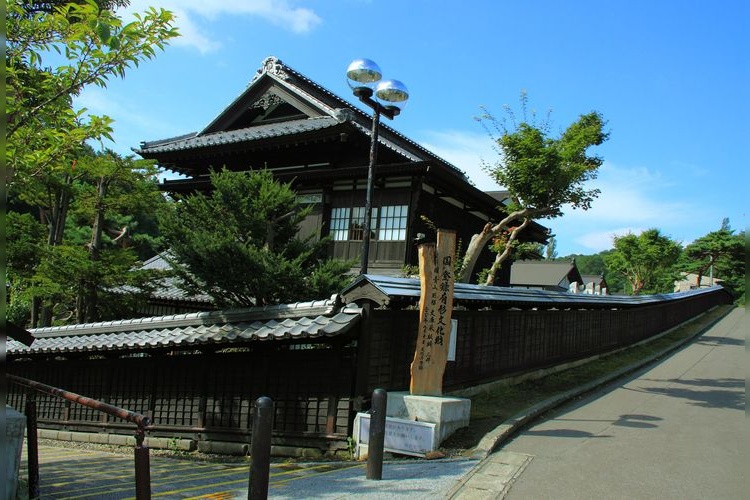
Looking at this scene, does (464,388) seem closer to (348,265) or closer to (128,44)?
(348,265)

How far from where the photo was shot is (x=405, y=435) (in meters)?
7.48

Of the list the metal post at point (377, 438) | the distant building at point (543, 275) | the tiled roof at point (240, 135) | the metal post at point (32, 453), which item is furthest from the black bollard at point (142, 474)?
the distant building at point (543, 275)

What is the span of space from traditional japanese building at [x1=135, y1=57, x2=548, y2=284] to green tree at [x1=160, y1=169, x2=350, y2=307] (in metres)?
1.41

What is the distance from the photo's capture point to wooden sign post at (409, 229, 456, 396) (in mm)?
8047

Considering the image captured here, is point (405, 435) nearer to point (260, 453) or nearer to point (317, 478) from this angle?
point (317, 478)

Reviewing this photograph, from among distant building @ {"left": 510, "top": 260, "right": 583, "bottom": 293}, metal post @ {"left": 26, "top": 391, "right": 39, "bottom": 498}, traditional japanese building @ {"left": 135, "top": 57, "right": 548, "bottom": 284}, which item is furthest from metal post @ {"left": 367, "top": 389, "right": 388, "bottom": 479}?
distant building @ {"left": 510, "top": 260, "right": 583, "bottom": 293}

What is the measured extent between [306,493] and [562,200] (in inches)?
369

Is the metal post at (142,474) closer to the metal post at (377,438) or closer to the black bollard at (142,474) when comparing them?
the black bollard at (142,474)

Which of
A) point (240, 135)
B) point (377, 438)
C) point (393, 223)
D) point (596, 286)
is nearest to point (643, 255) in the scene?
point (596, 286)

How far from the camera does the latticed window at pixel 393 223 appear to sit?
15.9 meters

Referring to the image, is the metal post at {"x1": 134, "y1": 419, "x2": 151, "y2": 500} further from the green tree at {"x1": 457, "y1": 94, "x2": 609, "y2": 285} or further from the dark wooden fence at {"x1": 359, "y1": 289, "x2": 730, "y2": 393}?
the green tree at {"x1": 457, "y1": 94, "x2": 609, "y2": 285}

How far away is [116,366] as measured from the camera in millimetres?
11180

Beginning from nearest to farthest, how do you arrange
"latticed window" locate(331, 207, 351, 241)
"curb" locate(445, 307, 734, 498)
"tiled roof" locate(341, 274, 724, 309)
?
"curb" locate(445, 307, 734, 498)
"tiled roof" locate(341, 274, 724, 309)
"latticed window" locate(331, 207, 351, 241)

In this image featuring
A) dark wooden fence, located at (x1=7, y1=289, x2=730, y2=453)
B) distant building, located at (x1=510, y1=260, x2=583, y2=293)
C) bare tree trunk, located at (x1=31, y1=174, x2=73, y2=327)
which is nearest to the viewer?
dark wooden fence, located at (x1=7, y1=289, x2=730, y2=453)
